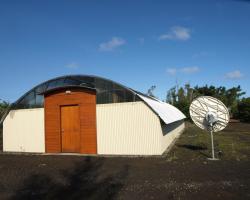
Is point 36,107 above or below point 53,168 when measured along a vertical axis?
above

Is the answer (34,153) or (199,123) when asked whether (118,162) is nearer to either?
(199,123)

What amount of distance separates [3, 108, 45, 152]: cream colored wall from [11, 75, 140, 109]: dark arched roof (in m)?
0.48

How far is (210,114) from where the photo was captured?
38.3ft

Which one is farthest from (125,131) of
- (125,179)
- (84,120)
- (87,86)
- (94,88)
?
(125,179)

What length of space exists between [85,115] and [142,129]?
3214 millimetres

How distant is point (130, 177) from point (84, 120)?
5942 mm

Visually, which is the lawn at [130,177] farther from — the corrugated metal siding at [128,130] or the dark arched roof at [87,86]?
the dark arched roof at [87,86]

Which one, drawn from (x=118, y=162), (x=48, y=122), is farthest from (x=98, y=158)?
(x=48, y=122)

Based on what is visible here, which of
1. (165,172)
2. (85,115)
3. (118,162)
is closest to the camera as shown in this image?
(165,172)

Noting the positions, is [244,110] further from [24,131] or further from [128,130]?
[24,131]

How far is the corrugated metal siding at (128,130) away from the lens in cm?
1200

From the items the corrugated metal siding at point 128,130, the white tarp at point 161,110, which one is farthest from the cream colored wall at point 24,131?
the white tarp at point 161,110

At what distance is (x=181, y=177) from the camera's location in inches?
308

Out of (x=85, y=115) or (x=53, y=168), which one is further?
(x=85, y=115)
